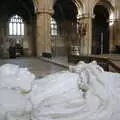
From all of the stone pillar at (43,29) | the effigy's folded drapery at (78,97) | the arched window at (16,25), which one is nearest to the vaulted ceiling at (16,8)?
the arched window at (16,25)

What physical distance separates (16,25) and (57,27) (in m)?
4.23

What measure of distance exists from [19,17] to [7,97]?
24488 millimetres

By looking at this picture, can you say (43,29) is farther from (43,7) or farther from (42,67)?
(42,67)

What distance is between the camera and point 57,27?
27219 millimetres

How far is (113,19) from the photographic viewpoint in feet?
76.0

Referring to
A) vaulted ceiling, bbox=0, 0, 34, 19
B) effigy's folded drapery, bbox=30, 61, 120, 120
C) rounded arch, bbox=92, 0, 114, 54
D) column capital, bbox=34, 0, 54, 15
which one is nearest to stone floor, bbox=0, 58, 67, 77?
effigy's folded drapery, bbox=30, 61, 120, 120

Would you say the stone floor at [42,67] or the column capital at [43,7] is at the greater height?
the column capital at [43,7]

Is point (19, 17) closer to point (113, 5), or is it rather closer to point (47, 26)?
point (47, 26)

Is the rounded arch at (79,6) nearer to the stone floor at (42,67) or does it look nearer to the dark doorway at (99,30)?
the dark doorway at (99,30)

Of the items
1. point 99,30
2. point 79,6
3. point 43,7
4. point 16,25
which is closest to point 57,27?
point 16,25

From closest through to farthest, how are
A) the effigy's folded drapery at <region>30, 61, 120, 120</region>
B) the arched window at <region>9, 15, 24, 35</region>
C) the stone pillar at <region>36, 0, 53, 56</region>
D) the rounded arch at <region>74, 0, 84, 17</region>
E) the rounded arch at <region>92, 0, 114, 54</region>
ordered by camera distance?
the effigy's folded drapery at <region>30, 61, 120, 120</region> < the stone pillar at <region>36, 0, 53, 56</region> < the rounded arch at <region>74, 0, 84, 17</region> < the rounded arch at <region>92, 0, 114, 54</region> < the arched window at <region>9, 15, 24, 35</region>

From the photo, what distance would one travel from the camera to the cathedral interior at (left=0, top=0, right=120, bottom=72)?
2008 centimetres

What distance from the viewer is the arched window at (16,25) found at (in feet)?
85.2

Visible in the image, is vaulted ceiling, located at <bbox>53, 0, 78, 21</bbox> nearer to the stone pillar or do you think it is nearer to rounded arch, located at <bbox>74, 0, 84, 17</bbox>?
rounded arch, located at <bbox>74, 0, 84, 17</bbox>
